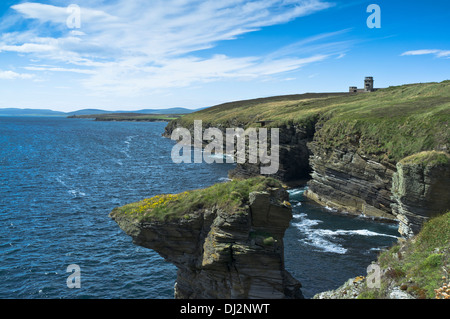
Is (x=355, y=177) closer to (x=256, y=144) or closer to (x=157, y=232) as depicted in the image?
(x=256, y=144)

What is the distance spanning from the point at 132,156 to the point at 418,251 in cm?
10102

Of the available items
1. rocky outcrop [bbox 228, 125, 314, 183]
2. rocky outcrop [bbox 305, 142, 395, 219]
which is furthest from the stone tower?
rocky outcrop [bbox 305, 142, 395, 219]

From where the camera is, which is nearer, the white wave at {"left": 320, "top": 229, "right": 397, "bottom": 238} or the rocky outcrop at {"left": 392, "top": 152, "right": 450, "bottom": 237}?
the rocky outcrop at {"left": 392, "top": 152, "right": 450, "bottom": 237}

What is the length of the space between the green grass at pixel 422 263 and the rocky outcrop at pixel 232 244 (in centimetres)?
585

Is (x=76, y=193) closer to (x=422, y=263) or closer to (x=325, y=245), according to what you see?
(x=325, y=245)

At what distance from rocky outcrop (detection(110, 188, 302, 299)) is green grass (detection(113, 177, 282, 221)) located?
33 centimetres

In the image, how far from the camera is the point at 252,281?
73.3 ft

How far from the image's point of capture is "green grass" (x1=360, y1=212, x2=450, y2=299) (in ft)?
59.8

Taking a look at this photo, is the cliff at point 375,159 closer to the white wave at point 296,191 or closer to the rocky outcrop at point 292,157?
the rocky outcrop at point 292,157

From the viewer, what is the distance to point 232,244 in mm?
21938

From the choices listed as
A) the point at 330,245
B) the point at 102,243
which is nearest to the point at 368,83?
the point at 330,245

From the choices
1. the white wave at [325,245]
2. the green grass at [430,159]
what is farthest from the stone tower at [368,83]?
the white wave at [325,245]

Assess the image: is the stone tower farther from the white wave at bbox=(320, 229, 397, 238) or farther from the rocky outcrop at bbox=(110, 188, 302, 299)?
the rocky outcrop at bbox=(110, 188, 302, 299)
